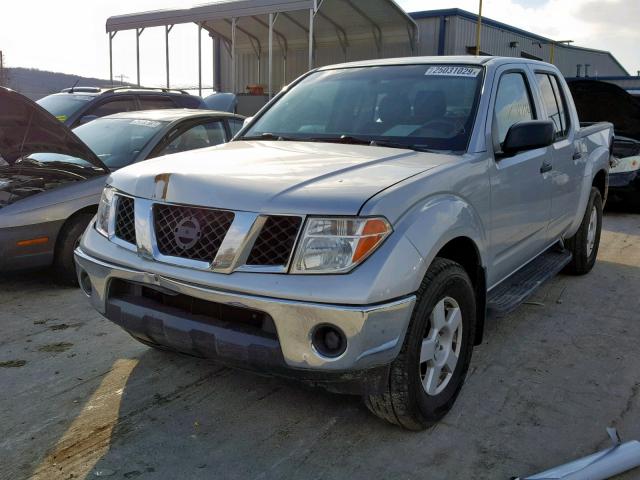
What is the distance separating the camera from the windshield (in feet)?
26.3

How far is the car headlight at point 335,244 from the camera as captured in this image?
8.02 ft

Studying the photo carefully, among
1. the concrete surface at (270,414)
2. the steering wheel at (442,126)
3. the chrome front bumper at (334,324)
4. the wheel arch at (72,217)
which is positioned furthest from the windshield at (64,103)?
the chrome front bumper at (334,324)

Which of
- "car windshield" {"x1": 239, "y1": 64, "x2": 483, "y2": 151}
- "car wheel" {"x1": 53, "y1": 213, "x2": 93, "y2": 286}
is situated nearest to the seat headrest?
"car windshield" {"x1": 239, "y1": 64, "x2": 483, "y2": 151}

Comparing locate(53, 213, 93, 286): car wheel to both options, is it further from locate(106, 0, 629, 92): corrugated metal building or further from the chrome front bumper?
locate(106, 0, 629, 92): corrugated metal building

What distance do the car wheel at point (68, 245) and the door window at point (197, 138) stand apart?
3.52ft

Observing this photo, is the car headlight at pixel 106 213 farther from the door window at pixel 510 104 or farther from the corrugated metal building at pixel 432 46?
the corrugated metal building at pixel 432 46

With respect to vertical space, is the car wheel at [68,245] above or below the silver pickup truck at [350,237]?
below

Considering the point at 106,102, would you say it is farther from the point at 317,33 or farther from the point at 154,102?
the point at 317,33

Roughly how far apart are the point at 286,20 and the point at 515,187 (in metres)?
19.3

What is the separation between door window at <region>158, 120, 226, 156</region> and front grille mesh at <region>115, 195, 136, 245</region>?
284cm

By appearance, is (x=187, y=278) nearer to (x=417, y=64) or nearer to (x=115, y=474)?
(x=115, y=474)

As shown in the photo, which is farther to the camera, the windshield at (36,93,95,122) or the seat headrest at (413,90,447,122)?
the windshield at (36,93,95,122)

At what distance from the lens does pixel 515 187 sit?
372 centimetres

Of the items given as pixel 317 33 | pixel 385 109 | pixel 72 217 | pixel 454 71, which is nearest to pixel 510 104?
pixel 454 71
